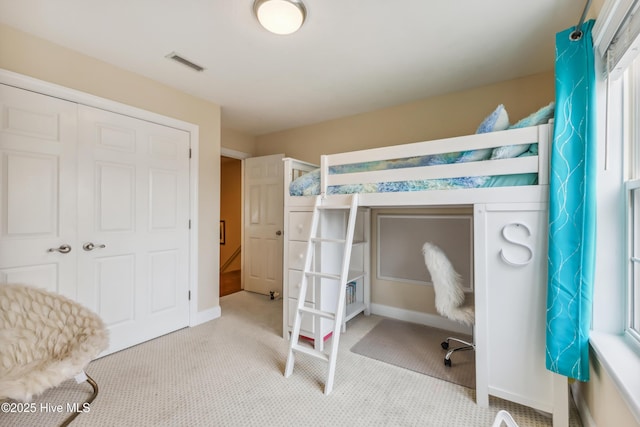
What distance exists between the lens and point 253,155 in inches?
171

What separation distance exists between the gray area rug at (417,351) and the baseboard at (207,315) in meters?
1.60

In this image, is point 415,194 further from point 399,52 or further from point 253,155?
point 253,155

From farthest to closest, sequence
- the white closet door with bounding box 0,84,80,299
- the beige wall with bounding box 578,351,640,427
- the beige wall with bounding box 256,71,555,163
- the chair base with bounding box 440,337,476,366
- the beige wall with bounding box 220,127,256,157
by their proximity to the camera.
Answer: the beige wall with bounding box 220,127,256,157 → the beige wall with bounding box 256,71,555,163 → the chair base with bounding box 440,337,476,366 → the white closet door with bounding box 0,84,80,299 → the beige wall with bounding box 578,351,640,427

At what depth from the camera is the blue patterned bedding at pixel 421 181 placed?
1671 millimetres

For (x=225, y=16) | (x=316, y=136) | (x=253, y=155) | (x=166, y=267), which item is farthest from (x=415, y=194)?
(x=253, y=155)

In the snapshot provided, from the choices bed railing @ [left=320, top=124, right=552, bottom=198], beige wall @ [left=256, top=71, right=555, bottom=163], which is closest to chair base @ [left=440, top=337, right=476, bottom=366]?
bed railing @ [left=320, top=124, right=552, bottom=198]

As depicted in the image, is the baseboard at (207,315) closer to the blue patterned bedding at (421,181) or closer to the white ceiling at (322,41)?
the blue patterned bedding at (421,181)

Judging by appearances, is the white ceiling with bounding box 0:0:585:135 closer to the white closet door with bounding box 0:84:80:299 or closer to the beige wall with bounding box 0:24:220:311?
the beige wall with bounding box 0:24:220:311

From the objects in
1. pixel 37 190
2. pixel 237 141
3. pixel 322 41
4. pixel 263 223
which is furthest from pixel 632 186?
pixel 237 141

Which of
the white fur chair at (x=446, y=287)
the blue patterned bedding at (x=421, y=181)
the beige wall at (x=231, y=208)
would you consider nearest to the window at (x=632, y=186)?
the blue patterned bedding at (x=421, y=181)

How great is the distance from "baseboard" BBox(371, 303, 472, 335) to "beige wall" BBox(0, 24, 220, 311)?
6.18ft

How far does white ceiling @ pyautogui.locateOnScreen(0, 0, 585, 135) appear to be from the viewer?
1684 mm

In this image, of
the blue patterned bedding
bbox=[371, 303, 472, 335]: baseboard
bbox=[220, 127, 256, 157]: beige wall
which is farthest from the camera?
bbox=[220, 127, 256, 157]: beige wall

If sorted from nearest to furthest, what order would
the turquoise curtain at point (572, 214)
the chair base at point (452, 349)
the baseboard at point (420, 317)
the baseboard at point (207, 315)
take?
1. the turquoise curtain at point (572, 214)
2. the chair base at point (452, 349)
3. the baseboard at point (420, 317)
4. the baseboard at point (207, 315)
